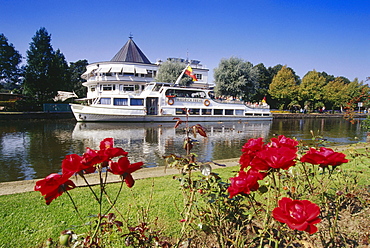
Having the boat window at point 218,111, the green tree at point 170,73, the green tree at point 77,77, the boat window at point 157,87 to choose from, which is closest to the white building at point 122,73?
the green tree at point 170,73

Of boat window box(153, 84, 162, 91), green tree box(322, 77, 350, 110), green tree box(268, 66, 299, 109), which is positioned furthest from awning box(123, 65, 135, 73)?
green tree box(322, 77, 350, 110)

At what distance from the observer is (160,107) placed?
2791 cm

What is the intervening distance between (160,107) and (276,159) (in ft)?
88.2

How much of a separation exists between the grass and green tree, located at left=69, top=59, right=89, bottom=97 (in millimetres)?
49347

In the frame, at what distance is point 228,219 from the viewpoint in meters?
2.11

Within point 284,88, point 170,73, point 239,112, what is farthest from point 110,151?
point 284,88

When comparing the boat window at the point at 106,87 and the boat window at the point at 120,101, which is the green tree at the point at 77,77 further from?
the boat window at the point at 120,101

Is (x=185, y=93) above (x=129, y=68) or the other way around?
the other way around

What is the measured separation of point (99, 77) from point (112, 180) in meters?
37.0

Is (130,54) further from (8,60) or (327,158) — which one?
(327,158)

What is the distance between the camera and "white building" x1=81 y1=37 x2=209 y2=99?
39.2 metres

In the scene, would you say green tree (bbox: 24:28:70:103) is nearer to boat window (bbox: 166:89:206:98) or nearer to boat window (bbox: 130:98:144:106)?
boat window (bbox: 130:98:144:106)

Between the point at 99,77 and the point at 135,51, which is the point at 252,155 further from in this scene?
the point at 135,51

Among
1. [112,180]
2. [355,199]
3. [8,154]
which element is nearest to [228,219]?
[355,199]
